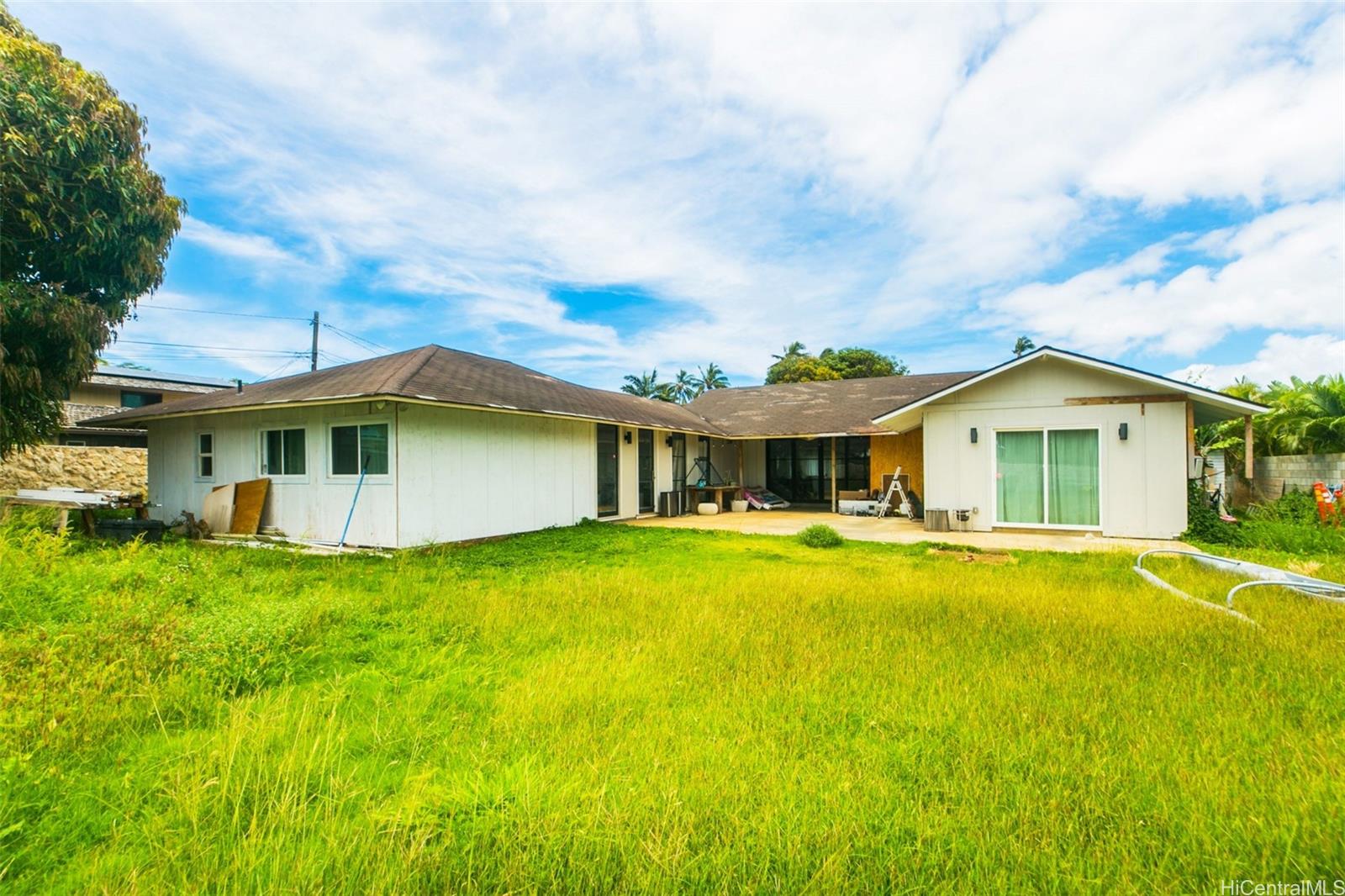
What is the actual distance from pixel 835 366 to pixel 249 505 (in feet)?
109

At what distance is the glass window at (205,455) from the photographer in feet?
39.9

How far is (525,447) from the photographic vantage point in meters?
11.5

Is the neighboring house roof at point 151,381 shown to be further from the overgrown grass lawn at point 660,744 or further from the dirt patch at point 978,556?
the dirt patch at point 978,556

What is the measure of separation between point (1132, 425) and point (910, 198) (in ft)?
28.7

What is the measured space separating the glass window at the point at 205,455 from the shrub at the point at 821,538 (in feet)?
41.2

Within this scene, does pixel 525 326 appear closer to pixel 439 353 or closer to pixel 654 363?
pixel 654 363

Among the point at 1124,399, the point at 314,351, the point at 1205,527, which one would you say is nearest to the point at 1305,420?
the point at 1205,527

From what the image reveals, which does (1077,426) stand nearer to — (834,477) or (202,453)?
(834,477)

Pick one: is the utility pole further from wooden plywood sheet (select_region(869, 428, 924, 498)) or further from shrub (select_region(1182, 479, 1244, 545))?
shrub (select_region(1182, 479, 1244, 545))

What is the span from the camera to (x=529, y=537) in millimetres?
10703

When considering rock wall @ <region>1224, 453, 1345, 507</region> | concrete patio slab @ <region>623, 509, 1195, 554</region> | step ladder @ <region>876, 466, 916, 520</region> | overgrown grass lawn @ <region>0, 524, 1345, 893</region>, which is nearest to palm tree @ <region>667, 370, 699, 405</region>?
concrete patio slab @ <region>623, 509, 1195, 554</region>

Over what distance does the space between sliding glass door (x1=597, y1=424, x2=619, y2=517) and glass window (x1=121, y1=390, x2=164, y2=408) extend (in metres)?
19.8

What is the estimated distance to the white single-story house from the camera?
960 centimetres

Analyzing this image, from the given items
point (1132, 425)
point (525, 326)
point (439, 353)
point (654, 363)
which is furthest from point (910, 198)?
point (654, 363)
